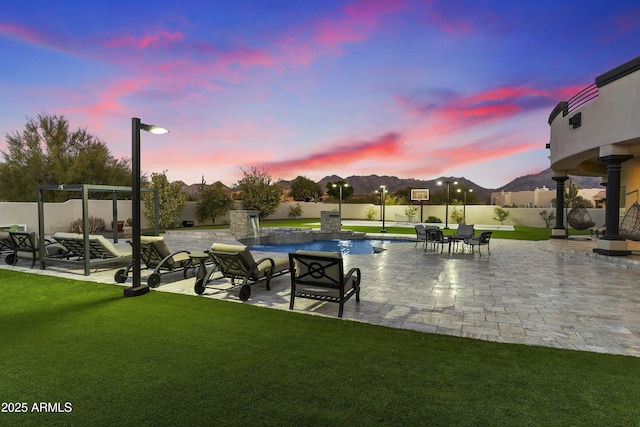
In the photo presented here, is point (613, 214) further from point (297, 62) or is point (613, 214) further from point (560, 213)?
point (297, 62)

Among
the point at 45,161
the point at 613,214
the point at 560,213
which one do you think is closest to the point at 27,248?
the point at 613,214

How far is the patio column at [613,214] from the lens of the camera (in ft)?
32.7

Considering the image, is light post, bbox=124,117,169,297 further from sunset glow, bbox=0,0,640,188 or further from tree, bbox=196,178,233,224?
tree, bbox=196,178,233,224

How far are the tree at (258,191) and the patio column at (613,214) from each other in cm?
2016

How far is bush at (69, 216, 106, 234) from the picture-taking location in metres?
17.5

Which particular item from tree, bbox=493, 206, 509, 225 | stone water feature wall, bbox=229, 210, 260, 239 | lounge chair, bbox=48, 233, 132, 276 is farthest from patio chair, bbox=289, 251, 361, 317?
tree, bbox=493, 206, 509, 225

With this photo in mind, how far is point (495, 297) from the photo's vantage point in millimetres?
6051

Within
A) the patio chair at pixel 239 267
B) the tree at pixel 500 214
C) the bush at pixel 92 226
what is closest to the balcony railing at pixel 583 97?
the patio chair at pixel 239 267

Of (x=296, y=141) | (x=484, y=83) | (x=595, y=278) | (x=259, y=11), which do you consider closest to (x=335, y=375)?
(x=595, y=278)

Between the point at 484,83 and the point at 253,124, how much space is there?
14576 mm

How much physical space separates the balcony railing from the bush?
2172cm

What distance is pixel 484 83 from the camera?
1955 cm

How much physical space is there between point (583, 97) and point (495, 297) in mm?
9432

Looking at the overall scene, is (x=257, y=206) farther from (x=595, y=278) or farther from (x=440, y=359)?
(x=440, y=359)
